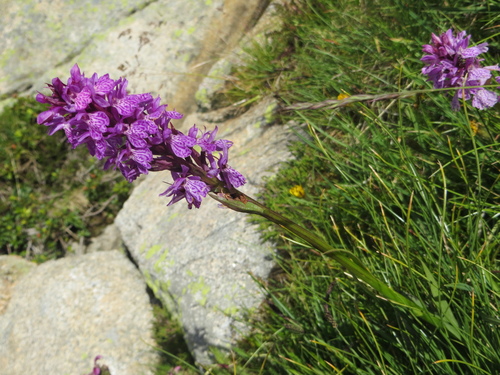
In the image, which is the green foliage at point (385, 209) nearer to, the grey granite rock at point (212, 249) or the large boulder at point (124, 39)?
the grey granite rock at point (212, 249)

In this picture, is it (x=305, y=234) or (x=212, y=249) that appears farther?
(x=212, y=249)

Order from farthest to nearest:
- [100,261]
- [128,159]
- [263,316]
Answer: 1. [100,261]
2. [263,316]
3. [128,159]

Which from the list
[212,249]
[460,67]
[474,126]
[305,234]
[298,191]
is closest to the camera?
[305,234]

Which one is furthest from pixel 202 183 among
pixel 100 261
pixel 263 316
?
pixel 100 261

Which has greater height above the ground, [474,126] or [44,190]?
[44,190]

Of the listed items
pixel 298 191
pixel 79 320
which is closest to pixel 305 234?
pixel 298 191

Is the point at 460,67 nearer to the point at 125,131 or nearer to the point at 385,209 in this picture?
the point at 385,209

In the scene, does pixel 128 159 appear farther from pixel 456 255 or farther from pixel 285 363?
pixel 285 363

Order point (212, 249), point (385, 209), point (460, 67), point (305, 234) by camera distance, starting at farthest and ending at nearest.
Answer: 1. point (212, 249)
2. point (385, 209)
3. point (460, 67)
4. point (305, 234)
